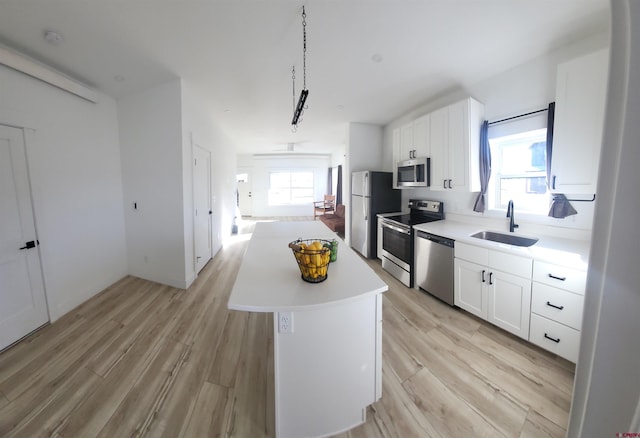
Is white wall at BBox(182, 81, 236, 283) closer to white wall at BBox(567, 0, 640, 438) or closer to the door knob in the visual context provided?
the door knob

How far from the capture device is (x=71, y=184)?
2.60 meters

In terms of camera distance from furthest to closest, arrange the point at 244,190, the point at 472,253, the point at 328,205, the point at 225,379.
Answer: the point at 244,190, the point at 328,205, the point at 472,253, the point at 225,379

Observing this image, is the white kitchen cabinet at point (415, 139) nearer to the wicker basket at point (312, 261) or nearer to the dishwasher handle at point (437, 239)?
the dishwasher handle at point (437, 239)

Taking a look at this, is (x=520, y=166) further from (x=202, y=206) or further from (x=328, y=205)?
(x=328, y=205)

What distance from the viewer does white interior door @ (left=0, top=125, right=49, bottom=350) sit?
2012 mm

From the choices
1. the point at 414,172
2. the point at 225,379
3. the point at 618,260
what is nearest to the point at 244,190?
the point at 414,172

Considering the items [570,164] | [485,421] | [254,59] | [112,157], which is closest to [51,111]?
[112,157]

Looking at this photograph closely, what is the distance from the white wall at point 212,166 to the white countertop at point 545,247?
10.5ft

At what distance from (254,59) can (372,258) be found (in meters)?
3.52

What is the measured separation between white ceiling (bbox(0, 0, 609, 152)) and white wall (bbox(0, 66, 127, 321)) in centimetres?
39

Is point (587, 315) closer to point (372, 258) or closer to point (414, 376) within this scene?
point (414, 376)

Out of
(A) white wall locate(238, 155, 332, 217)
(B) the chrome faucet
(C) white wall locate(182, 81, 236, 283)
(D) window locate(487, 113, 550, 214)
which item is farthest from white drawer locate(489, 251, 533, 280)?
(A) white wall locate(238, 155, 332, 217)

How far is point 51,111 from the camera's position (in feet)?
7.80

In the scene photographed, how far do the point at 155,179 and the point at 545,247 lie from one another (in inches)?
174
